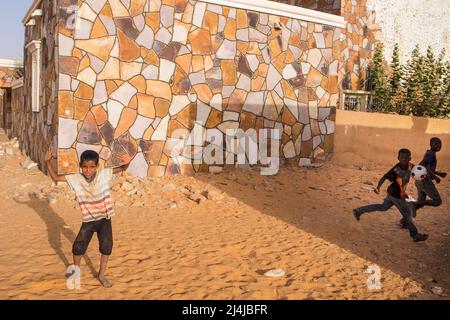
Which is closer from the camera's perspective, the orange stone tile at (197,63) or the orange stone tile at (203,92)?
the orange stone tile at (197,63)

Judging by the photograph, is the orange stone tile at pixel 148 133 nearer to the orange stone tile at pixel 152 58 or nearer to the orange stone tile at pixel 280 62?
the orange stone tile at pixel 152 58

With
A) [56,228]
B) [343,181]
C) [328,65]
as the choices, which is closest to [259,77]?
[328,65]

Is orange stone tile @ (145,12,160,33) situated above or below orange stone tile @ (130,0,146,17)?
below

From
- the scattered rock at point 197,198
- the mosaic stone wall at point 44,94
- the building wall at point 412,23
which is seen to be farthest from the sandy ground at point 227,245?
the building wall at point 412,23

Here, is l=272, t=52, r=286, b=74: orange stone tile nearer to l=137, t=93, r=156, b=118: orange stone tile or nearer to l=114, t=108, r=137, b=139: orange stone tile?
l=137, t=93, r=156, b=118: orange stone tile

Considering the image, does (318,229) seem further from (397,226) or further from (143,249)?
(143,249)

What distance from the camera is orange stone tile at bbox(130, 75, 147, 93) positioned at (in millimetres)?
8773

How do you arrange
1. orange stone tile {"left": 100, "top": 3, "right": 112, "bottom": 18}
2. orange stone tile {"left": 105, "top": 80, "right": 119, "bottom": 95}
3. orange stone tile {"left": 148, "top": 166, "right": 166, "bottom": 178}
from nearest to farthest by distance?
1. orange stone tile {"left": 100, "top": 3, "right": 112, "bottom": 18}
2. orange stone tile {"left": 105, "top": 80, "right": 119, "bottom": 95}
3. orange stone tile {"left": 148, "top": 166, "right": 166, "bottom": 178}

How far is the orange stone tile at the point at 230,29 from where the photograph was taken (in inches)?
384

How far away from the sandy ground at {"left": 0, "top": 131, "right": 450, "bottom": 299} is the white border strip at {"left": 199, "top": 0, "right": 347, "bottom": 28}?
4175 mm

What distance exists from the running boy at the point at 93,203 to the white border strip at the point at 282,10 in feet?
21.5

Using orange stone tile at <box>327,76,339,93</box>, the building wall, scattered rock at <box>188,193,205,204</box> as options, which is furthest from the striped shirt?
the building wall

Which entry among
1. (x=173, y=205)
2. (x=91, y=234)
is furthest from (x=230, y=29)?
(x=91, y=234)

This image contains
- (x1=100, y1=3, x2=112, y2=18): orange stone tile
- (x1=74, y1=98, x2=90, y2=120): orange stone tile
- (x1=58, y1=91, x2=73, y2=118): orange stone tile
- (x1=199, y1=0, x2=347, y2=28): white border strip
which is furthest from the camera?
(x1=199, y1=0, x2=347, y2=28): white border strip
